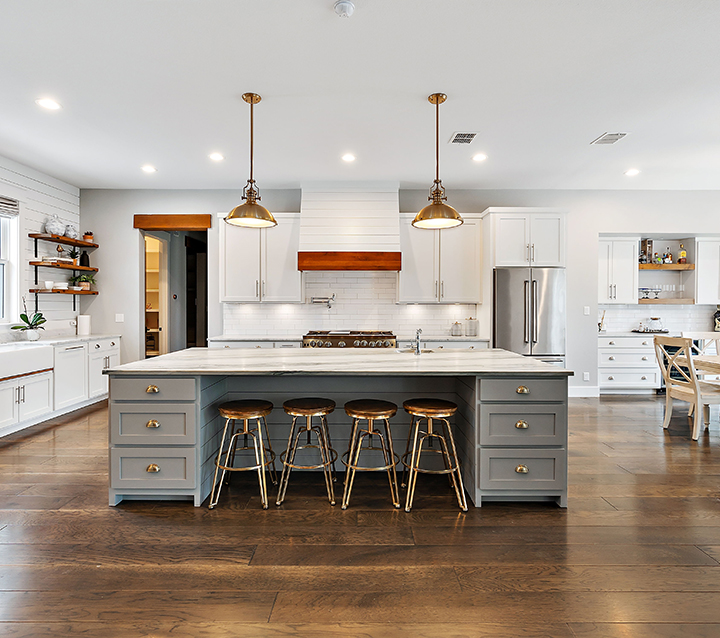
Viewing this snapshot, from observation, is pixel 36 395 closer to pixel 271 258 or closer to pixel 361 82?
pixel 271 258

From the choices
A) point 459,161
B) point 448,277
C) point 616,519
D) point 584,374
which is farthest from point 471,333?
point 616,519

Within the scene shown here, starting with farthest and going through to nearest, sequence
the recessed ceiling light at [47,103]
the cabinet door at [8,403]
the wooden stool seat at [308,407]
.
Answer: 1. the cabinet door at [8,403]
2. the recessed ceiling light at [47,103]
3. the wooden stool seat at [308,407]

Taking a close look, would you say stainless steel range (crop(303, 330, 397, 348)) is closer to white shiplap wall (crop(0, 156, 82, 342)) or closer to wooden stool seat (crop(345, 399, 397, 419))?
wooden stool seat (crop(345, 399, 397, 419))

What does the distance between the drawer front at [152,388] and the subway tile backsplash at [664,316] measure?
247 inches

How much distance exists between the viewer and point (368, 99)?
3.53 meters

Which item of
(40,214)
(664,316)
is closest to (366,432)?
(40,214)

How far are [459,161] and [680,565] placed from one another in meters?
4.10

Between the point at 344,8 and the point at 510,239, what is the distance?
3.86 meters

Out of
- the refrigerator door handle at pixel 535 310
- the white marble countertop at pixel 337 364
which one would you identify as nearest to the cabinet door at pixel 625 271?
the refrigerator door handle at pixel 535 310

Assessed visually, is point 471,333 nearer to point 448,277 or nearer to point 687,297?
point 448,277

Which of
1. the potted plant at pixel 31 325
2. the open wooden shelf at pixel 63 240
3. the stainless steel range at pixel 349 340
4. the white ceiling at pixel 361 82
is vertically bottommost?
the stainless steel range at pixel 349 340

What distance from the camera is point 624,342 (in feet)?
21.1

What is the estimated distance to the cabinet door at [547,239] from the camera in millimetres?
5711

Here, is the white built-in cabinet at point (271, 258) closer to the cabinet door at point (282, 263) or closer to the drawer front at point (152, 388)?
the cabinet door at point (282, 263)
